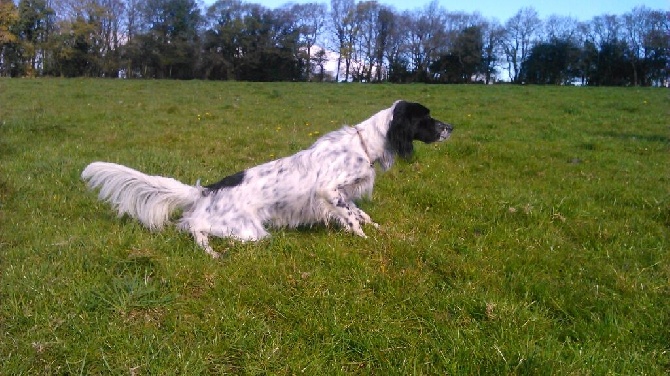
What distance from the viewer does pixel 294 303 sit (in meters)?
3.89

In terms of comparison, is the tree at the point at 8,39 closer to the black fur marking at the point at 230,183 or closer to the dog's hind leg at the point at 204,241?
the black fur marking at the point at 230,183

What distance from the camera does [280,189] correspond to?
5.90m

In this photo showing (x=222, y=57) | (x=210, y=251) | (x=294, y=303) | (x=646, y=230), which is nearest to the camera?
(x=294, y=303)

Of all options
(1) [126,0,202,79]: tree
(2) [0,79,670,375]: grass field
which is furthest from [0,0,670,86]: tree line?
(2) [0,79,670,375]: grass field

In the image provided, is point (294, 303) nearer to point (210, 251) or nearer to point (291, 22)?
point (210, 251)

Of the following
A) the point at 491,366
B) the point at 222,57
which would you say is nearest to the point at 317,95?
the point at 491,366

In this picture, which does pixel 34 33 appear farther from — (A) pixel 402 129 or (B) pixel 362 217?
(B) pixel 362 217

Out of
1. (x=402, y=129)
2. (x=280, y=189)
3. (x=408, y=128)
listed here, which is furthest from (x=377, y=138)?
(x=280, y=189)

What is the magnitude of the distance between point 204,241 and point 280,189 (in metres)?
1.15

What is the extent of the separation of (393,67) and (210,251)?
6290 centimetres

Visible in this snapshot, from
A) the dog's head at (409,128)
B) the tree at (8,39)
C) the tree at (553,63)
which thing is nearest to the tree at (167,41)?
the tree at (8,39)

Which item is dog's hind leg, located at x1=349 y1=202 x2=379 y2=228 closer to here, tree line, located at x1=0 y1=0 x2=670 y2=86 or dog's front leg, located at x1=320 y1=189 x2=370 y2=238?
dog's front leg, located at x1=320 y1=189 x2=370 y2=238

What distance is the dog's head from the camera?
649 cm

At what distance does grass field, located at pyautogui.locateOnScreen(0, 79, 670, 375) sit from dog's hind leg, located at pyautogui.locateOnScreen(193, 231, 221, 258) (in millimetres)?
104
